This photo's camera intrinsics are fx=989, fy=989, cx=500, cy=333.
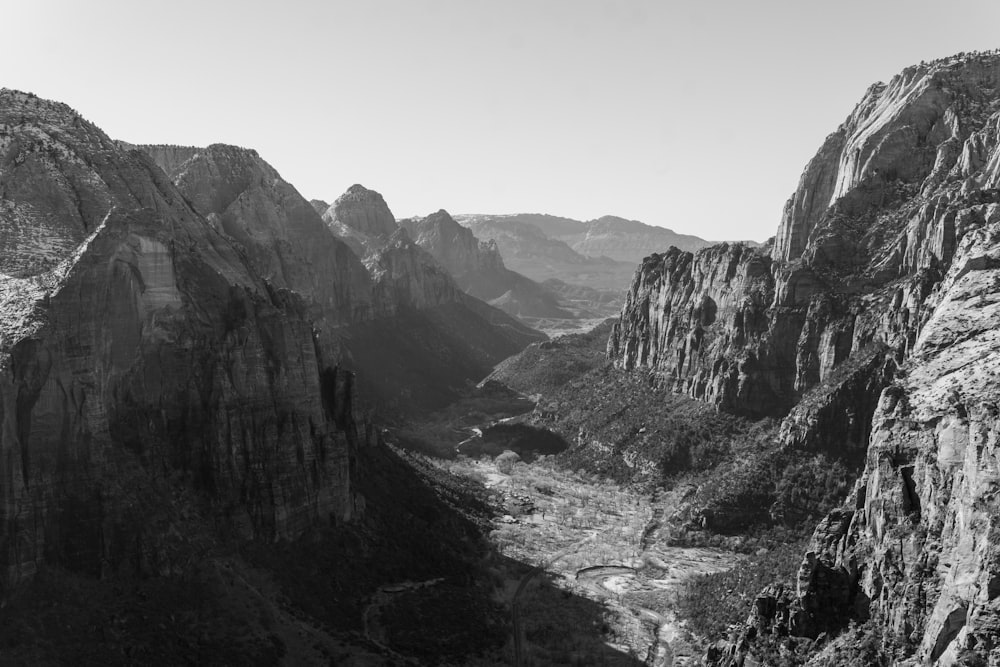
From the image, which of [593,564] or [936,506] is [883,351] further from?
[936,506]

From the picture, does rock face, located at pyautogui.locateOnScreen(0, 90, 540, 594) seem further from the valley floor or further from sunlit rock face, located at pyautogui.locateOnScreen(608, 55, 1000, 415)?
sunlit rock face, located at pyautogui.locateOnScreen(608, 55, 1000, 415)

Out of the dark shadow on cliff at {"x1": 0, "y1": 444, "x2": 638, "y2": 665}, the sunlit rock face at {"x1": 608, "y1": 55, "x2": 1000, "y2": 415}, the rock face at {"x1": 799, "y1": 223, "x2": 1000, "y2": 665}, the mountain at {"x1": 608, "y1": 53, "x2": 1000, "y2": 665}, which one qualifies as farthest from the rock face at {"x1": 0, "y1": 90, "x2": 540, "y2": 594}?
the sunlit rock face at {"x1": 608, "y1": 55, "x2": 1000, "y2": 415}

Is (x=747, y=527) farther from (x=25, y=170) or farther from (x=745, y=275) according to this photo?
(x=25, y=170)

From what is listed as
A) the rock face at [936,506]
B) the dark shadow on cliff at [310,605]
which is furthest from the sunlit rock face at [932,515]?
the dark shadow on cliff at [310,605]

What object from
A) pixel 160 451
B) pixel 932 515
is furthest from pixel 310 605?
pixel 932 515

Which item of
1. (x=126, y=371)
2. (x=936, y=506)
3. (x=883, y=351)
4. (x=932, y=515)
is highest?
(x=883, y=351)

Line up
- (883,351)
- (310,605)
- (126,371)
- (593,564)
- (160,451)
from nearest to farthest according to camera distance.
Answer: (126,371) → (160,451) → (310,605) → (593,564) → (883,351)

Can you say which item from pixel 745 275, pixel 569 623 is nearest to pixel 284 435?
pixel 569 623

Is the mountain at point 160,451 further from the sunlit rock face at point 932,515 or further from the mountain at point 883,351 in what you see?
the mountain at point 883,351

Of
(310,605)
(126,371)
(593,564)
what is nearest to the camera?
(126,371)
